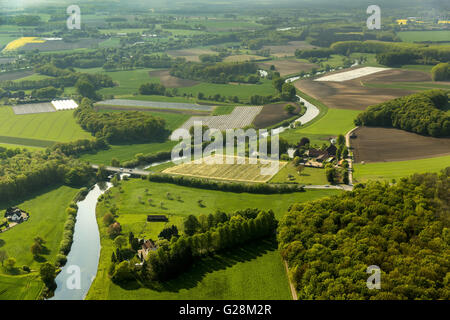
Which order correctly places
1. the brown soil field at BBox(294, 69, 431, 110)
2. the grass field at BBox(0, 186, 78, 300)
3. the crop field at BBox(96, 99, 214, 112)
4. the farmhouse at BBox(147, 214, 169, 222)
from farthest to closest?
the crop field at BBox(96, 99, 214, 112), the brown soil field at BBox(294, 69, 431, 110), the farmhouse at BBox(147, 214, 169, 222), the grass field at BBox(0, 186, 78, 300)

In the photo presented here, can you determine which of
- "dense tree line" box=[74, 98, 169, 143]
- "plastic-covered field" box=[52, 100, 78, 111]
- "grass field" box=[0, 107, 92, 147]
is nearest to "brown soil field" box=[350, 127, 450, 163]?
"dense tree line" box=[74, 98, 169, 143]

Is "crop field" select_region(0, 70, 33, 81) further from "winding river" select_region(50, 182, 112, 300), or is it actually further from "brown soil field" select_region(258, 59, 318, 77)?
"winding river" select_region(50, 182, 112, 300)

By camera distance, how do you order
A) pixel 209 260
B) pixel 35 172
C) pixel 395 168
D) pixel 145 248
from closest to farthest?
pixel 209 260
pixel 145 248
pixel 395 168
pixel 35 172

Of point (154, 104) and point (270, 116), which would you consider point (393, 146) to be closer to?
point (270, 116)

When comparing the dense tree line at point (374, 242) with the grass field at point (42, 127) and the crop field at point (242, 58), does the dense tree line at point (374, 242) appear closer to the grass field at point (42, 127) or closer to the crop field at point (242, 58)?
the grass field at point (42, 127)

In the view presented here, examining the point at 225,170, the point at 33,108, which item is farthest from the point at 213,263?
the point at 33,108
